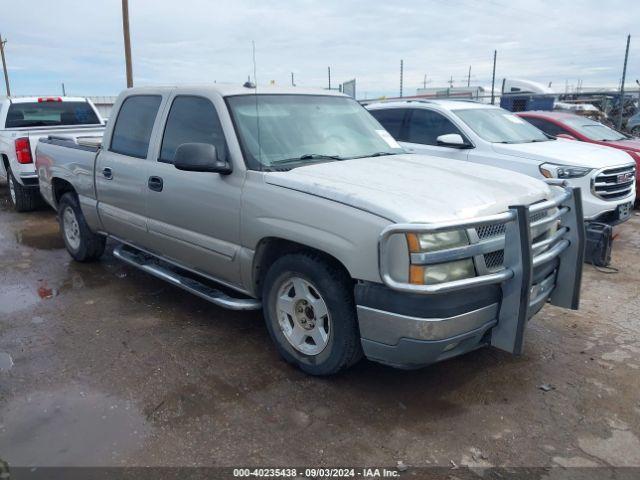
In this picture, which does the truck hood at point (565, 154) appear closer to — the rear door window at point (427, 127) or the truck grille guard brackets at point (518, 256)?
the rear door window at point (427, 127)

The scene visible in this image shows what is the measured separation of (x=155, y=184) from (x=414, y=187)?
2.27m

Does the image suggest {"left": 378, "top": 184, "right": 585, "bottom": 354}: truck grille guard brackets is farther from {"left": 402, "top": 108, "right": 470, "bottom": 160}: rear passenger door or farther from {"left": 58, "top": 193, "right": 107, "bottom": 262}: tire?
{"left": 58, "top": 193, "right": 107, "bottom": 262}: tire

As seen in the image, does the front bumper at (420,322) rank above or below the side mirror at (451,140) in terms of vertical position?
below

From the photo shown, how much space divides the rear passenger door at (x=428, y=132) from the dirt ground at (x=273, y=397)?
308 cm

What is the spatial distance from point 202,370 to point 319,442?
1.16 meters

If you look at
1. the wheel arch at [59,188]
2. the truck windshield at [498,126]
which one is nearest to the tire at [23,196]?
the wheel arch at [59,188]

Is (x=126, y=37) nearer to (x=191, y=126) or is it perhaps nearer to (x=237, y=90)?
(x=191, y=126)

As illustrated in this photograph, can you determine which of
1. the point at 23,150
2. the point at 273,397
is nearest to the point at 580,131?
the point at 273,397

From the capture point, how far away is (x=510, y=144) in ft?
23.4

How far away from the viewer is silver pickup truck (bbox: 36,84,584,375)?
115 inches

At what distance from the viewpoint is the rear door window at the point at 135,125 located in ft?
15.6

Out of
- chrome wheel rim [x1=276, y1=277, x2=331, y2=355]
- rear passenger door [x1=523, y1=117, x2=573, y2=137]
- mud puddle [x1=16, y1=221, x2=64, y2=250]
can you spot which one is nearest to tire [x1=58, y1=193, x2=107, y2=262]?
mud puddle [x1=16, y1=221, x2=64, y2=250]

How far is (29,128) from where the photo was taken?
909 centimetres

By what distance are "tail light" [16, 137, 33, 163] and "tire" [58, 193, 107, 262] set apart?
2682 millimetres
